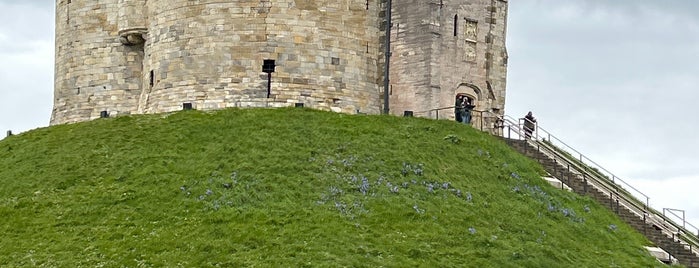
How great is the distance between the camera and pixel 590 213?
35.7 m

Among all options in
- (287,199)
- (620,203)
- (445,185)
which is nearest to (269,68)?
(445,185)

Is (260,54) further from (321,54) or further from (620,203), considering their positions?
(620,203)

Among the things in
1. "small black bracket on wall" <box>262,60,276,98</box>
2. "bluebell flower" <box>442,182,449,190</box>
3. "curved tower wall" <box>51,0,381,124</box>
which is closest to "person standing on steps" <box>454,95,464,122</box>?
"curved tower wall" <box>51,0,381,124</box>

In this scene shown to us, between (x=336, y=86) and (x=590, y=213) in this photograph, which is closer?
(x=590, y=213)

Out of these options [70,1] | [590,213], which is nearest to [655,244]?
[590,213]

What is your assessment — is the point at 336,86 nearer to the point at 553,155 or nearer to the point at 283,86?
the point at 283,86

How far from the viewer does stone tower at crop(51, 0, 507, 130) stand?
4066 centimetres

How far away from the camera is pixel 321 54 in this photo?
40.9 meters

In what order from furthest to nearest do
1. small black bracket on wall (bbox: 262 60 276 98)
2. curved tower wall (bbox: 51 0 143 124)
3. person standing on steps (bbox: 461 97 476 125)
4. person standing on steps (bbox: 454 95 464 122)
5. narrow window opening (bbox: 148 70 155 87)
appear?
curved tower wall (bbox: 51 0 143 124)
narrow window opening (bbox: 148 70 155 87)
person standing on steps (bbox: 461 97 476 125)
person standing on steps (bbox: 454 95 464 122)
small black bracket on wall (bbox: 262 60 276 98)

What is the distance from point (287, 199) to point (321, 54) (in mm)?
9592

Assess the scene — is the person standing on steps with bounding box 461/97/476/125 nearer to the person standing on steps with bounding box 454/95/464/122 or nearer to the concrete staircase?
the person standing on steps with bounding box 454/95/464/122

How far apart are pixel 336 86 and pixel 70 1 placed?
11.9 meters

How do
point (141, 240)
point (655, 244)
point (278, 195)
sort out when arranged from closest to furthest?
point (141, 240) → point (278, 195) → point (655, 244)

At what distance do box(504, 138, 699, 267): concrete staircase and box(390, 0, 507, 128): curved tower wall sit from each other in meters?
2.62
